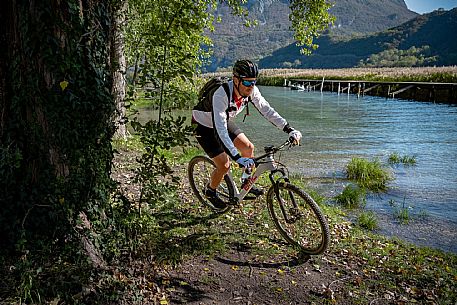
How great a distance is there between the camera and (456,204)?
1046cm

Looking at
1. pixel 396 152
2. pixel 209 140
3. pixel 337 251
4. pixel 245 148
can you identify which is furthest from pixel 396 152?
pixel 209 140

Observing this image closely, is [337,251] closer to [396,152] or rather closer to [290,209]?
[290,209]

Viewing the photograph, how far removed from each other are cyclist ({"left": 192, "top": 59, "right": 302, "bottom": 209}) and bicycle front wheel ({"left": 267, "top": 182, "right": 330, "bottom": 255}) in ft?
1.97

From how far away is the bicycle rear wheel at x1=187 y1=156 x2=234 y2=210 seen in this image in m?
7.05

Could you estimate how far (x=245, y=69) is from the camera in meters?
5.52

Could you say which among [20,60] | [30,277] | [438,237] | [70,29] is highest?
[70,29]

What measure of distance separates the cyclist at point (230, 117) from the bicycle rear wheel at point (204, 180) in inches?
6.7

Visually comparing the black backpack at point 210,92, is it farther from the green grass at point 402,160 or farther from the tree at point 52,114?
the green grass at point 402,160

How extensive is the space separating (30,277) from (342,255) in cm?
429

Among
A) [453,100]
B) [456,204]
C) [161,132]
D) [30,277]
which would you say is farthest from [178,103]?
[453,100]

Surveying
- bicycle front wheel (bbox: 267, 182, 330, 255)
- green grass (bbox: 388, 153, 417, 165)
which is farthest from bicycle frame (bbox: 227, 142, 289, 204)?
green grass (bbox: 388, 153, 417, 165)

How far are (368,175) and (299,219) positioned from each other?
7.20m

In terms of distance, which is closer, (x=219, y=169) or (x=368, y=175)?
(x=219, y=169)

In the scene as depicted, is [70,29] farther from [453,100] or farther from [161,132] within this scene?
[453,100]
